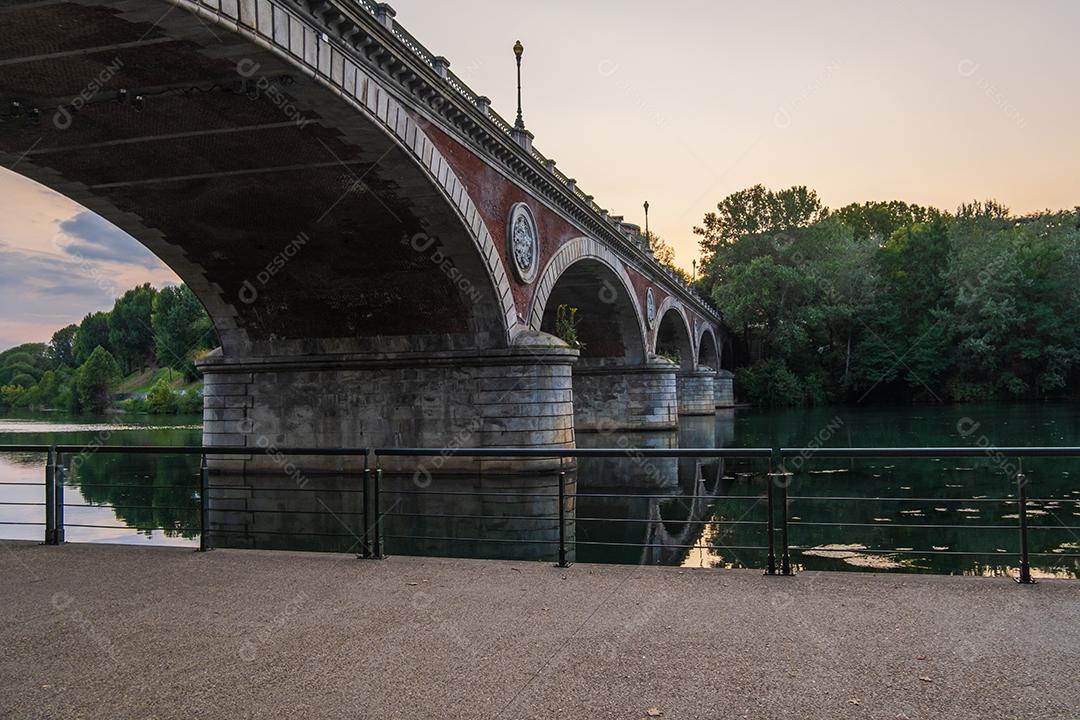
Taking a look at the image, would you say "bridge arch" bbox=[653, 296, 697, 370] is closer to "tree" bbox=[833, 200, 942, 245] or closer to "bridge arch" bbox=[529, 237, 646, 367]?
"bridge arch" bbox=[529, 237, 646, 367]

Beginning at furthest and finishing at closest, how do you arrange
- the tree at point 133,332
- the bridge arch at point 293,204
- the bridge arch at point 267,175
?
the tree at point 133,332
the bridge arch at point 293,204
the bridge arch at point 267,175

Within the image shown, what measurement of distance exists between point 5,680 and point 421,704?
2290 millimetres

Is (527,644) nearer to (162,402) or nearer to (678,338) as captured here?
(678,338)

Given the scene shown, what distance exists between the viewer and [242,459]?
896 inches

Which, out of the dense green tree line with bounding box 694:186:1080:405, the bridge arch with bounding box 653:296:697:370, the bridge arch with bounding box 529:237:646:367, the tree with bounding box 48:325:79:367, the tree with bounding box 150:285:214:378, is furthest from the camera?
the tree with bounding box 48:325:79:367

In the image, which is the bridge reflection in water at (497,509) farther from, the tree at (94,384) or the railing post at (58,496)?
the tree at (94,384)

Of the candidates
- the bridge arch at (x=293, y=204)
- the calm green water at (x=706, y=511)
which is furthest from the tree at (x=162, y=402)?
the bridge arch at (x=293, y=204)

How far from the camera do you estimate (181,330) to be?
10119 centimetres

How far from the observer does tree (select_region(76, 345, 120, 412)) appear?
90812 mm

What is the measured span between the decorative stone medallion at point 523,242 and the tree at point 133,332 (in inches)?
4084

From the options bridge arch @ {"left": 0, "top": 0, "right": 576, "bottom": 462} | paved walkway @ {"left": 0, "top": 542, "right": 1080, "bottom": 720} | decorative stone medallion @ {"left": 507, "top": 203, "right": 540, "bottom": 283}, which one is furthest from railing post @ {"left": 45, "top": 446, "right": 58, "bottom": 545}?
decorative stone medallion @ {"left": 507, "top": 203, "right": 540, "bottom": 283}

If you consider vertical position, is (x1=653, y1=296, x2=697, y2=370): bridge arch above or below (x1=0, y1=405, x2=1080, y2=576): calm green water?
above

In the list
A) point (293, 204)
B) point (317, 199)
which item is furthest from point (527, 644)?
point (293, 204)

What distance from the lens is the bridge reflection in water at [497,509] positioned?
36.8ft
